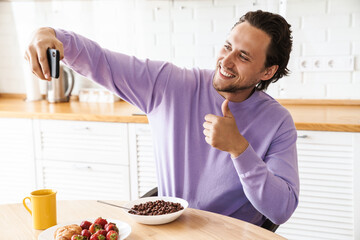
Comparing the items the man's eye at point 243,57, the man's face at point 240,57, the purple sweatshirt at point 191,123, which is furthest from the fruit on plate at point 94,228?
the man's eye at point 243,57

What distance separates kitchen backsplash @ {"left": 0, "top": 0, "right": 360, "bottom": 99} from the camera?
272cm

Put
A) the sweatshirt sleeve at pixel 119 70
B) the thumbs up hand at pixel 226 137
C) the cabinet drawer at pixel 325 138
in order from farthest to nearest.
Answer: the cabinet drawer at pixel 325 138
the sweatshirt sleeve at pixel 119 70
the thumbs up hand at pixel 226 137

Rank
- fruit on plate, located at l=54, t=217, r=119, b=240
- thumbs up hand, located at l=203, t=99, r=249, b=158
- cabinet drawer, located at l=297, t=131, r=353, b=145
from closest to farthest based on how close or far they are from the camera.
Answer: fruit on plate, located at l=54, t=217, r=119, b=240
thumbs up hand, located at l=203, t=99, r=249, b=158
cabinet drawer, located at l=297, t=131, r=353, b=145

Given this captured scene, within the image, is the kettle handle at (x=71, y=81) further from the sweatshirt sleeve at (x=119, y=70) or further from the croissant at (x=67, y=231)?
the croissant at (x=67, y=231)

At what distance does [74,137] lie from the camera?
277 cm

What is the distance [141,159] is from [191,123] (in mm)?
1103

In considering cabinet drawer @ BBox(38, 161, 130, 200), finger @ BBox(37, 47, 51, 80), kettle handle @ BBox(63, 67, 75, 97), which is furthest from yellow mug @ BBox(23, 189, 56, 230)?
kettle handle @ BBox(63, 67, 75, 97)

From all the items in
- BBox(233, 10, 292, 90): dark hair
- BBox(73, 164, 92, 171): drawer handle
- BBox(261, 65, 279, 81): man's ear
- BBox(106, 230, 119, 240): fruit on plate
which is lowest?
BBox(73, 164, 92, 171): drawer handle

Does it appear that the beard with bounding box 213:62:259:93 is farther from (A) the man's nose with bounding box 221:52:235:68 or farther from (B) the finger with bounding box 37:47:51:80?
(B) the finger with bounding box 37:47:51:80

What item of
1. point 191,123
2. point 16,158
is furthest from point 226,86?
point 16,158

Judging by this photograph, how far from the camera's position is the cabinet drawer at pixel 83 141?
2693 mm

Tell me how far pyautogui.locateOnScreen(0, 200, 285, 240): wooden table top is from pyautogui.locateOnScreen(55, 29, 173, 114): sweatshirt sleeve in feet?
1.50

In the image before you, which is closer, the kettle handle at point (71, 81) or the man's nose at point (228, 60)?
the man's nose at point (228, 60)

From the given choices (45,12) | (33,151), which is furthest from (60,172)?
(45,12)
